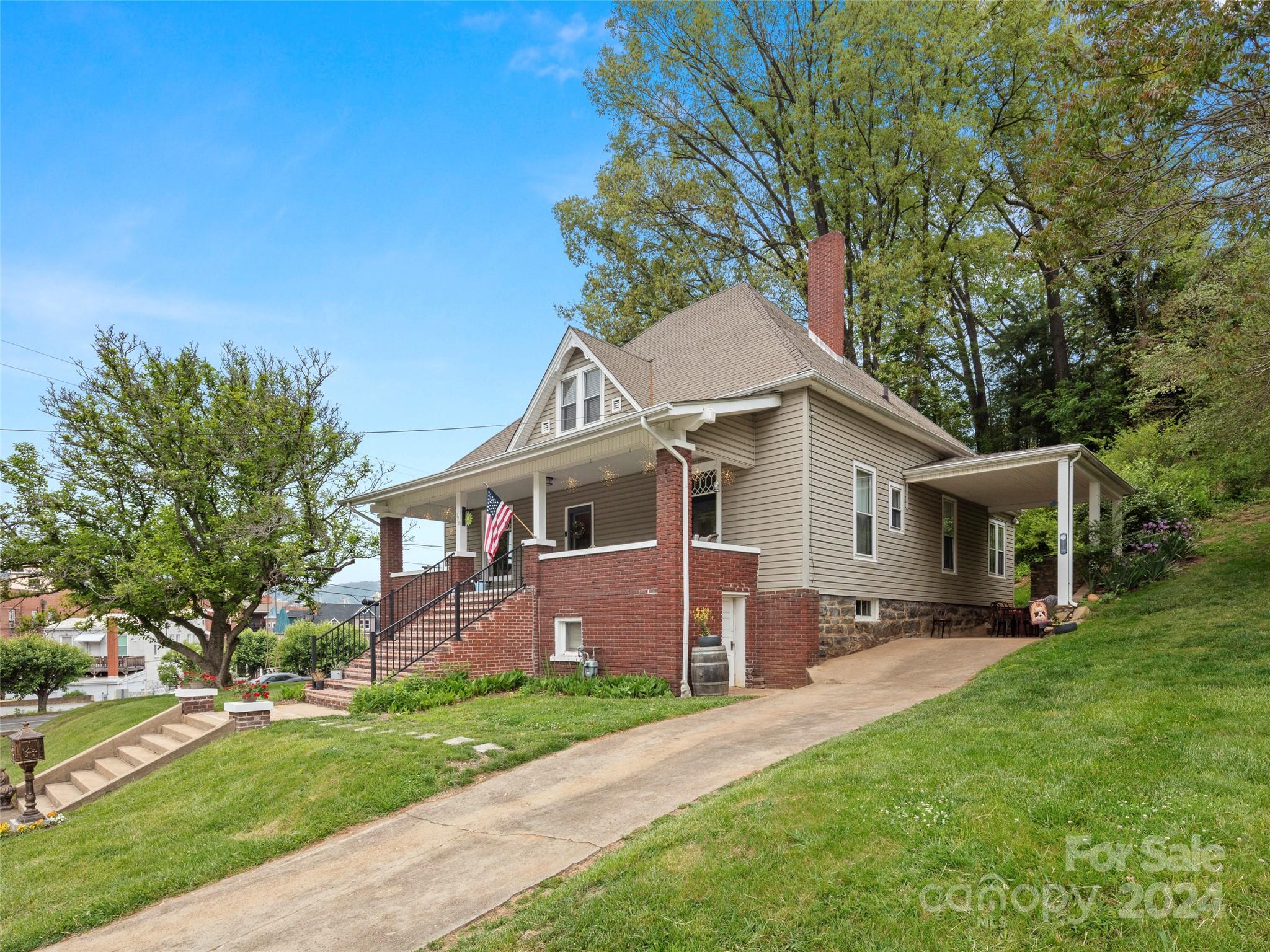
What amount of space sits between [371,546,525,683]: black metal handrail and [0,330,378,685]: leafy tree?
6937mm

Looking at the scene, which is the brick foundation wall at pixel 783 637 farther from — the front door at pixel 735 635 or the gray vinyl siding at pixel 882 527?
the gray vinyl siding at pixel 882 527

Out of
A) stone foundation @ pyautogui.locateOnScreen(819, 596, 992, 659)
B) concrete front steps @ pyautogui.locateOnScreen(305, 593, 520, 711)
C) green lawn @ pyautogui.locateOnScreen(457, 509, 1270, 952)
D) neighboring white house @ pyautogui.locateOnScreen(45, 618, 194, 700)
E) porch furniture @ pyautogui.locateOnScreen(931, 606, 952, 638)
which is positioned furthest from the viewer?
neighboring white house @ pyautogui.locateOnScreen(45, 618, 194, 700)

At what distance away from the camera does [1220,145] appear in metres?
9.66

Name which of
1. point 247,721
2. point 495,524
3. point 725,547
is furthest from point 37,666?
point 725,547

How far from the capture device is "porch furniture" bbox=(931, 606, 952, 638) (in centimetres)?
1808

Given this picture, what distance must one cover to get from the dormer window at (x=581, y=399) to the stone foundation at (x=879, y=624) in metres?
5.66

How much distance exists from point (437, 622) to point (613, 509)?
429 centimetres

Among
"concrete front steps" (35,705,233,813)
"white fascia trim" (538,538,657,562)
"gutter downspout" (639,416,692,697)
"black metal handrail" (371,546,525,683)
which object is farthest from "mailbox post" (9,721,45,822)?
"gutter downspout" (639,416,692,697)

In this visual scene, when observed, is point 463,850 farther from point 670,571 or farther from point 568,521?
point 568,521

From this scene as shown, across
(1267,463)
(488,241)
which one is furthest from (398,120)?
(1267,463)

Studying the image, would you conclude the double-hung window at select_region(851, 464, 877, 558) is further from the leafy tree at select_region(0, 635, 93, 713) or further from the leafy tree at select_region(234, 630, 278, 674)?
the leafy tree at select_region(0, 635, 93, 713)

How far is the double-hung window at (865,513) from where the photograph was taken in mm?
15461

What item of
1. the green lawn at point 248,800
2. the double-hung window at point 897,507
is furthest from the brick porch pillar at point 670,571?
the double-hung window at point 897,507

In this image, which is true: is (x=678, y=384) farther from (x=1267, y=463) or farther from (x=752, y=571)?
(x=1267, y=463)
